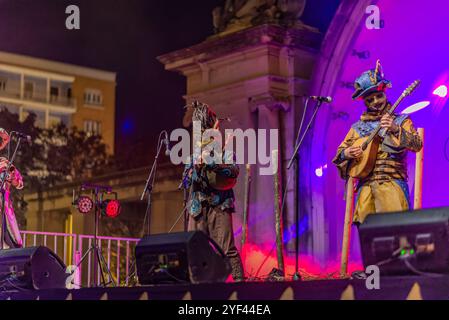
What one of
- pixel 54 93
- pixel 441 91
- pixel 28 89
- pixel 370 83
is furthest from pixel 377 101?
pixel 54 93

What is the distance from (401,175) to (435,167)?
11.3 feet

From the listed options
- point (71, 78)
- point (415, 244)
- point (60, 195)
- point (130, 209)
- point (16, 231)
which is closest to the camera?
point (415, 244)

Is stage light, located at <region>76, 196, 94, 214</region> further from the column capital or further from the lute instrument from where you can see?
the lute instrument

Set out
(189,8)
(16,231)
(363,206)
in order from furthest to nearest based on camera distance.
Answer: (189,8) < (16,231) < (363,206)

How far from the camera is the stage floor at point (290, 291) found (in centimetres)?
548

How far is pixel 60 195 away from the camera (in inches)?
698

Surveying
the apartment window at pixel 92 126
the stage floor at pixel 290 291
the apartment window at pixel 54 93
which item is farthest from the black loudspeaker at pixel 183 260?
the apartment window at pixel 54 93

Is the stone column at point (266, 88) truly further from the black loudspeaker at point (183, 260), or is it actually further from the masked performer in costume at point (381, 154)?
the black loudspeaker at point (183, 260)

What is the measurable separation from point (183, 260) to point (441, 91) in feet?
16.8

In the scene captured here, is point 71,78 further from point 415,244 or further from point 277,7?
point 415,244

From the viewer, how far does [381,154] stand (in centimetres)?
729

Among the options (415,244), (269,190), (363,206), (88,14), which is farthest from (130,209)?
(415,244)

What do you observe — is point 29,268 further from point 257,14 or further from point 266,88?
point 257,14

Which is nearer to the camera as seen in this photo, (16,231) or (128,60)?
(16,231)
